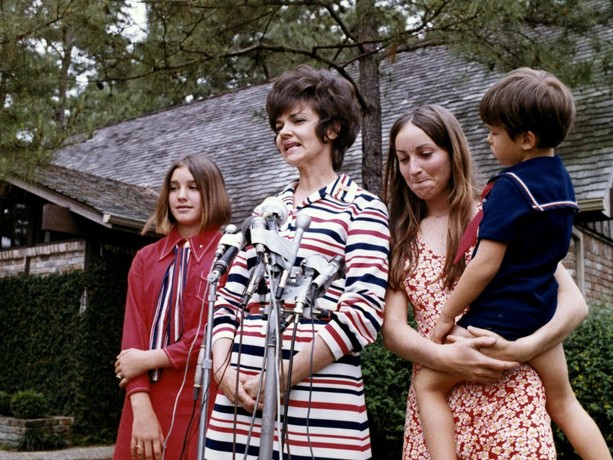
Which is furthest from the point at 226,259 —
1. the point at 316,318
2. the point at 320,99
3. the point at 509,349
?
the point at 509,349

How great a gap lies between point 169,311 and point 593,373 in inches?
147

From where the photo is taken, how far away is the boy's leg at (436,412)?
2.05 m

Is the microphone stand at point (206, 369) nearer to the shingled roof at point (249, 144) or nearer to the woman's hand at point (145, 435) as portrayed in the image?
the woman's hand at point (145, 435)

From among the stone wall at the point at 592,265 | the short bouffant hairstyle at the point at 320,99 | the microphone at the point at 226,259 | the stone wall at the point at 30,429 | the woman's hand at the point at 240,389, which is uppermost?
the stone wall at the point at 592,265

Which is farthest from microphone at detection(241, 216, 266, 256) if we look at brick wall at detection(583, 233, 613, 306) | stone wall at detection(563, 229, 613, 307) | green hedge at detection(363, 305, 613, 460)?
brick wall at detection(583, 233, 613, 306)

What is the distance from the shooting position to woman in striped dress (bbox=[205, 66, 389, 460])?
83.6 inches

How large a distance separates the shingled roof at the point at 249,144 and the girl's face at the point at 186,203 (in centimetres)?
401

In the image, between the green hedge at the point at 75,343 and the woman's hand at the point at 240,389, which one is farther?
the green hedge at the point at 75,343

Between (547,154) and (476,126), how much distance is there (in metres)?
7.85

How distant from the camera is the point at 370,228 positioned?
2.29 meters

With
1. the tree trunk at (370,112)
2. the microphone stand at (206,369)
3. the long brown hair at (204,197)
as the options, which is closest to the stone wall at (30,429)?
the tree trunk at (370,112)

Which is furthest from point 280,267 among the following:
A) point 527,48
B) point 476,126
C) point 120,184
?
point 120,184

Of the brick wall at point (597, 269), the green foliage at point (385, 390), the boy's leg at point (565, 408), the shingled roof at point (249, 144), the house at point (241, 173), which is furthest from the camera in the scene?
the brick wall at point (597, 269)

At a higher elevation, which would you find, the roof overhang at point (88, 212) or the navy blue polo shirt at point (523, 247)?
the roof overhang at point (88, 212)
